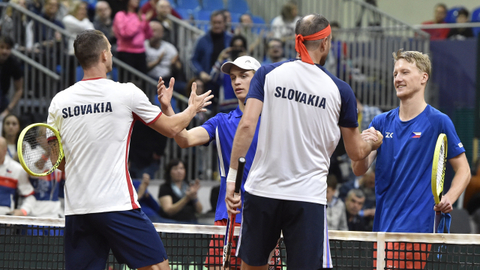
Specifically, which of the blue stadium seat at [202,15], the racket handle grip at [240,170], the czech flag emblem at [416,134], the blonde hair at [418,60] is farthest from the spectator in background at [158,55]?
the racket handle grip at [240,170]

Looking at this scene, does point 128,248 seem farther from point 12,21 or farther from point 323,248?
point 12,21

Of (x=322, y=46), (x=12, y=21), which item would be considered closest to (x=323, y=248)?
(x=322, y=46)

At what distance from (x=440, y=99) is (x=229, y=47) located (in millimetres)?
5088

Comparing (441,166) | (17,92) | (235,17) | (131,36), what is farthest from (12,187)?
(235,17)

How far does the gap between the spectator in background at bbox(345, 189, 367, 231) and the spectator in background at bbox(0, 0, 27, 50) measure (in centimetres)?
625

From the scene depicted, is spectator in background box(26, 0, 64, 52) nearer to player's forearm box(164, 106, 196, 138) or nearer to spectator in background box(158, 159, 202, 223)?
spectator in background box(158, 159, 202, 223)

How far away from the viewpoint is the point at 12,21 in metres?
10.9

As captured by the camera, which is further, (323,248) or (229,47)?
(229,47)

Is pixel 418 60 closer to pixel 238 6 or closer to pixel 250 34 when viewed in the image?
pixel 250 34

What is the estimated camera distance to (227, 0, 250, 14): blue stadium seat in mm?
16375

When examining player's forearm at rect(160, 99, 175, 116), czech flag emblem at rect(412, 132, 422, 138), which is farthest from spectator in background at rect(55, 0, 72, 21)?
czech flag emblem at rect(412, 132, 422, 138)

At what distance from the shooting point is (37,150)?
452 cm

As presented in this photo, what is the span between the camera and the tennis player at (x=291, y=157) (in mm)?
3848

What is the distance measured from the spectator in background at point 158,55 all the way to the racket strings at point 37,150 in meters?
7.27
